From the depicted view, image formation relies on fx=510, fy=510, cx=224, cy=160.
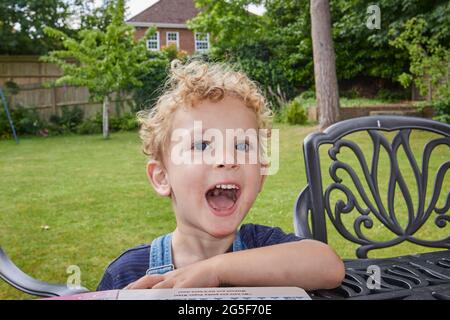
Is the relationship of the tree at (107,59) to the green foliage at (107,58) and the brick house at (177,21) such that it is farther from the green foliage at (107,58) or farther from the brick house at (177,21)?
the brick house at (177,21)

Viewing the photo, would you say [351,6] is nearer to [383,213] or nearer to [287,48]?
[287,48]

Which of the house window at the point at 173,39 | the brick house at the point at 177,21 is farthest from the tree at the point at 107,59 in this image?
the brick house at the point at 177,21

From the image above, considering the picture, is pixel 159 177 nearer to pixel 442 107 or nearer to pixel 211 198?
pixel 211 198

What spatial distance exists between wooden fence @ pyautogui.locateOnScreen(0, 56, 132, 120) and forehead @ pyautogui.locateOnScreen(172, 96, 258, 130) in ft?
11.1

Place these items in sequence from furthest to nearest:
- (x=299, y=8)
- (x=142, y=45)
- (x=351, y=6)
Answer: (x=351, y=6) < (x=142, y=45) < (x=299, y=8)

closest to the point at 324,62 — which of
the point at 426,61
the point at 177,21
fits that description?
the point at 177,21

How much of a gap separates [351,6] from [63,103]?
2512mm

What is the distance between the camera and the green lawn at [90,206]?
5.49 ft

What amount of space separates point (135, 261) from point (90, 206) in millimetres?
1731

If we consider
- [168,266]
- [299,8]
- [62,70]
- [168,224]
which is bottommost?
[168,224]

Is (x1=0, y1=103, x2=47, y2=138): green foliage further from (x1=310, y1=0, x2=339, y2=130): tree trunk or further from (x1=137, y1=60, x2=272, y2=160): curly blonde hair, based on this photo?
(x1=137, y1=60, x2=272, y2=160): curly blonde hair

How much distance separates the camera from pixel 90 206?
2.23m

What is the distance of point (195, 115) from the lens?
1.76 ft
